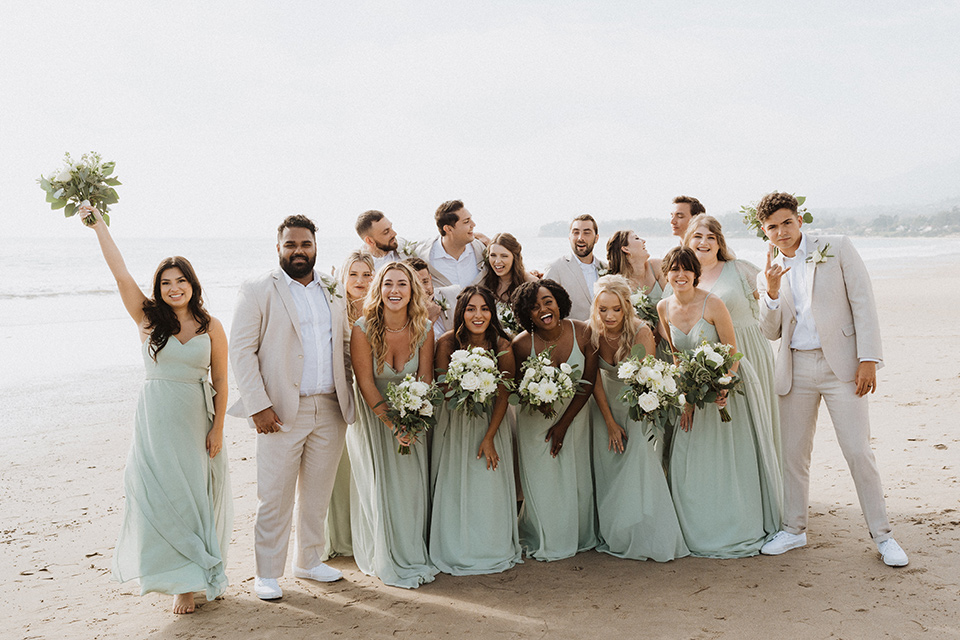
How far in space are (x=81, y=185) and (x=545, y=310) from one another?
358cm

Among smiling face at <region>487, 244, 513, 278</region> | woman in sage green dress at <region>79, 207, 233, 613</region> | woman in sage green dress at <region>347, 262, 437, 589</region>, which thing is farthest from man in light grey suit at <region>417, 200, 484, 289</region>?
woman in sage green dress at <region>79, 207, 233, 613</region>

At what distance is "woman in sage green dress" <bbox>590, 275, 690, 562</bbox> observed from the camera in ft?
20.2

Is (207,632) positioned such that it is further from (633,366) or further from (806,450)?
(806,450)

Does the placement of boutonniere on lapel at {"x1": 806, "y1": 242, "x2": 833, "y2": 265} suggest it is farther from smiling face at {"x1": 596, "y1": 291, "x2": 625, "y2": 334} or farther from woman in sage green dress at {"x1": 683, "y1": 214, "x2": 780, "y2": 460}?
smiling face at {"x1": 596, "y1": 291, "x2": 625, "y2": 334}

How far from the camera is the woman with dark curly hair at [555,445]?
623cm

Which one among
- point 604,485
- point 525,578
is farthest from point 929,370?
point 525,578

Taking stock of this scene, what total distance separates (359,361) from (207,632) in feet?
7.07

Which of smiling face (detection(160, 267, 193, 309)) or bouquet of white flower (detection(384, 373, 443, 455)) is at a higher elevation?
smiling face (detection(160, 267, 193, 309))

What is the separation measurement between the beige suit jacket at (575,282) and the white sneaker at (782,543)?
286 centimetres

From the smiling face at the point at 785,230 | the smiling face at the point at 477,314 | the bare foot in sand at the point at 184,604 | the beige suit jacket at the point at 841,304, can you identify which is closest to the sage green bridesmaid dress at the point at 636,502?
the smiling face at the point at 477,314

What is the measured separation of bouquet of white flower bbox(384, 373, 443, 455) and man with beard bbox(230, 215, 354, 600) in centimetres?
39

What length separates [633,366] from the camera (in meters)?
5.86

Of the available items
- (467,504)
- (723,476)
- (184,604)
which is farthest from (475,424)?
(184,604)

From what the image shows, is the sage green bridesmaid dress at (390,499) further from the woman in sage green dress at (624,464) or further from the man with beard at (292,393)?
the woman in sage green dress at (624,464)
